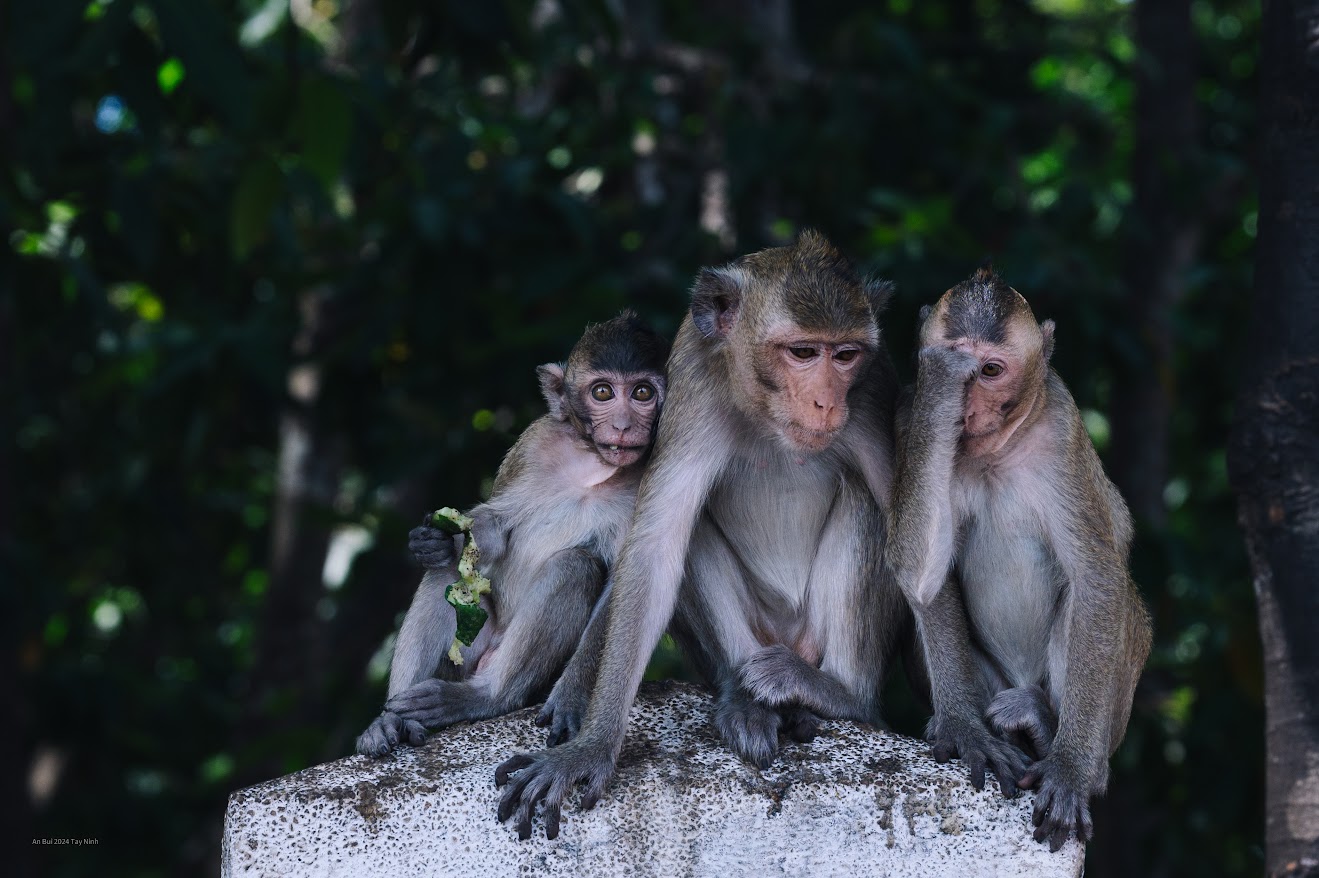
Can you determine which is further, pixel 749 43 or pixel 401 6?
pixel 749 43

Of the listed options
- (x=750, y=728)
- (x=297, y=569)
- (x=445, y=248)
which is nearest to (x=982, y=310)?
(x=750, y=728)

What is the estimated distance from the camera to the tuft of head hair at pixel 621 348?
12.7 ft

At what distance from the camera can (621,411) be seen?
3836 mm

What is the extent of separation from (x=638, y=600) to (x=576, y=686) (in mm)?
286

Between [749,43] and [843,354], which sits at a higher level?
[749,43]

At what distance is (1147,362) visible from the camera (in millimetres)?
5770

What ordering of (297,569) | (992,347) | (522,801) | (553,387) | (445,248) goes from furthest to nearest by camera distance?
(297,569)
(445,248)
(553,387)
(992,347)
(522,801)

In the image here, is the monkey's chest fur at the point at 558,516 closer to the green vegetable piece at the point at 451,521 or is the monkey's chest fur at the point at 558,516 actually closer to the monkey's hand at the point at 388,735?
the green vegetable piece at the point at 451,521

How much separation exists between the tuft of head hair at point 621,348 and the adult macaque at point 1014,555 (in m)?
0.75

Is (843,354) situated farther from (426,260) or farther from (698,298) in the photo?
(426,260)

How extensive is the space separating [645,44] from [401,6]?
2315 millimetres

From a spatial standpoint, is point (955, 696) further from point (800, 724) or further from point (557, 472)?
point (557, 472)

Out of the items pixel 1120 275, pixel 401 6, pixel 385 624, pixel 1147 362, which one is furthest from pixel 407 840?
pixel 1120 275

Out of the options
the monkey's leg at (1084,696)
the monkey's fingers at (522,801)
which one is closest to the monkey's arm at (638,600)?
the monkey's fingers at (522,801)
